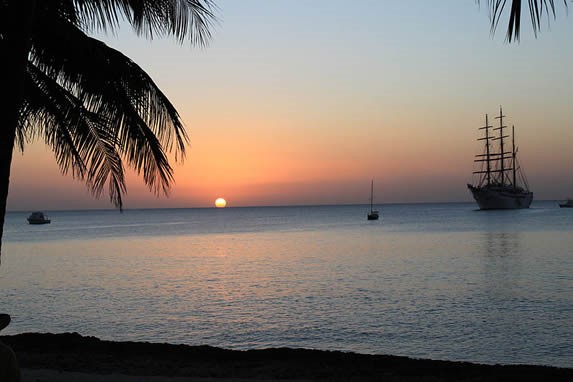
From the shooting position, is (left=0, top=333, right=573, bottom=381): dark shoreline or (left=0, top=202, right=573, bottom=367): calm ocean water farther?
(left=0, top=202, right=573, bottom=367): calm ocean water

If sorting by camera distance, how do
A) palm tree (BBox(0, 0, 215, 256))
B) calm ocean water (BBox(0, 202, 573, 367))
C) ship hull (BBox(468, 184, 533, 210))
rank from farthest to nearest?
ship hull (BBox(468, 184, 533, 210)), calm ocean water (BBox(0, 202, 573, 367)), palm tree (BBox(0, 0, 215, 256))

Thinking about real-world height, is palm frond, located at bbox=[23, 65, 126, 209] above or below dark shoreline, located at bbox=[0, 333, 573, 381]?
above

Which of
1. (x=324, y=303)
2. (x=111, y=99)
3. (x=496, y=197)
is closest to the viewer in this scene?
(x=111, y=99)

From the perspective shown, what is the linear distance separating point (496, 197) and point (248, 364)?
139 meters

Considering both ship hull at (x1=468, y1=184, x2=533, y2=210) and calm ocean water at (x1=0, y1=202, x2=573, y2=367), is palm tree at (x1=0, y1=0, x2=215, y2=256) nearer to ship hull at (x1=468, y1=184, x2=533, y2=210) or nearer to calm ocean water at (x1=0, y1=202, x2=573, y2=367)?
calm ocean water at (x1=0, y1=202, x2=573, y2=367)

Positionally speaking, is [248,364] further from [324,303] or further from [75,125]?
[324,303]

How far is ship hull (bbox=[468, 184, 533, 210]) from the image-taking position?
5468 inches

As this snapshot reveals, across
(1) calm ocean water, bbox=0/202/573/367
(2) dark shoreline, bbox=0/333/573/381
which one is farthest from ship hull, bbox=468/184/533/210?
(2) dark shoreline, bbox=0/333/573/381

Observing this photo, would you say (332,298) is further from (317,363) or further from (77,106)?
(77,106)

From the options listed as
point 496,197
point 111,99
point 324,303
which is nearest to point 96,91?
point 111,99

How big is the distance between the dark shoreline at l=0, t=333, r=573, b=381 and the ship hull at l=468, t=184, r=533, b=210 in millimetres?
136188

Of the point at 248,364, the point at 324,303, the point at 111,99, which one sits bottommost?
the point at 324,303

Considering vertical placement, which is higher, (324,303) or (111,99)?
(111,99)

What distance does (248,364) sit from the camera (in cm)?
895
